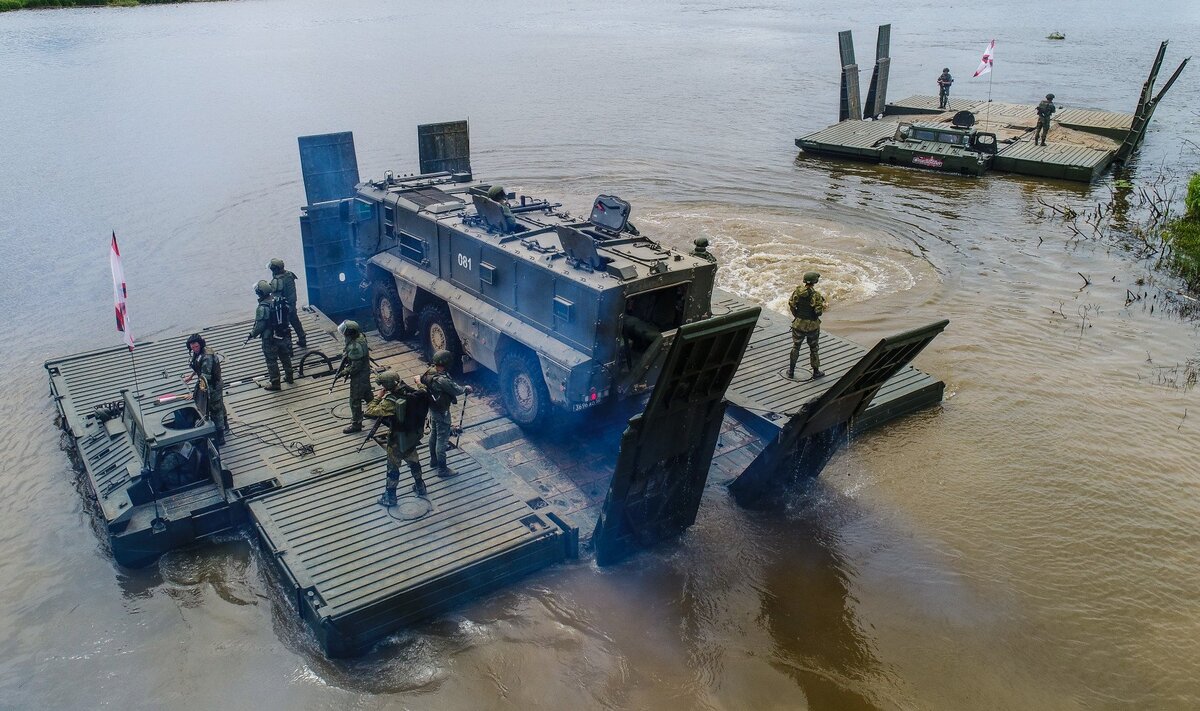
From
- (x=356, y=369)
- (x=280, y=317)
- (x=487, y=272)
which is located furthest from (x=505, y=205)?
(x=280, y=317)

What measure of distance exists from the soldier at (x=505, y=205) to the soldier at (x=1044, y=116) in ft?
62.0

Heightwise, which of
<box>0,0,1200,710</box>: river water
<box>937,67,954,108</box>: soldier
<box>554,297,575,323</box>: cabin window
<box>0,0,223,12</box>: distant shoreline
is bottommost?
<box>0,0,1200,710</box>: river water

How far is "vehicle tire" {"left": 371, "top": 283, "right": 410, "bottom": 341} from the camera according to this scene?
1235cm

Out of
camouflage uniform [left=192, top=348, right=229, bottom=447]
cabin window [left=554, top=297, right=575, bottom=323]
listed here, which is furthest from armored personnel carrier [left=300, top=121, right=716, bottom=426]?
camouflage uniform [left=192, top=348, right=229, bottom=447]

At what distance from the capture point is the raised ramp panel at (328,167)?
12.6 metres

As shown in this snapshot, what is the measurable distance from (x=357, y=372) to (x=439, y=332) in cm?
214

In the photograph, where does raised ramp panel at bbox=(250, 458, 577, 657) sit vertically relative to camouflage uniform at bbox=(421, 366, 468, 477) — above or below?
below

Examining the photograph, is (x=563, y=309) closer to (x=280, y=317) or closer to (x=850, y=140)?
(x=280, y=317)

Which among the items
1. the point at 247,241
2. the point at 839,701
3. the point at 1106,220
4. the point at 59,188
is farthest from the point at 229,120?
the point at 839,701

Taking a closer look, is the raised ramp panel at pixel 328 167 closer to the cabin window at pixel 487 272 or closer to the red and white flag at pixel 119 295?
the cabin window at pixel 487 272

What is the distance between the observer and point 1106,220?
19.6 m

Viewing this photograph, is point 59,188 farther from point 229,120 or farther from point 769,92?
point 769,92

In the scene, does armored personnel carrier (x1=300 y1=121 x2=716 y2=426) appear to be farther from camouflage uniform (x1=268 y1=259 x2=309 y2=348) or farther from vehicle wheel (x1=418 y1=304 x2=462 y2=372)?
camouflage uniform (x1=268 y1=259 x2=309 y2=348)

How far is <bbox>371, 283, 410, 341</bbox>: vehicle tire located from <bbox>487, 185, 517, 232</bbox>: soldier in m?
2.28
